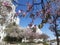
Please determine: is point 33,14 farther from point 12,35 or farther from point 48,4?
point 12,35

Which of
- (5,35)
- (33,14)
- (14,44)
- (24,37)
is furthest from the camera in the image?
(24,37)

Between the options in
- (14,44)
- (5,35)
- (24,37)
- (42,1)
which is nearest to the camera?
(42,1)

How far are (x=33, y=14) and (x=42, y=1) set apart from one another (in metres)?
0.56

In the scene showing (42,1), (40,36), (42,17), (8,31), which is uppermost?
(42,1)

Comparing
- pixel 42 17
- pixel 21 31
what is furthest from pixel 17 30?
pixel 42 17

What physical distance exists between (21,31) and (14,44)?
21.2ft

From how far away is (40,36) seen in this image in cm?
4516

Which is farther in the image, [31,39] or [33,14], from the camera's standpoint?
[31,39]

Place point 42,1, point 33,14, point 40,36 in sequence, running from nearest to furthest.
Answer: point 42,1 → point 33,14 → point 40,36

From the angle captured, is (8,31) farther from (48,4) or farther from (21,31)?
(48,4)

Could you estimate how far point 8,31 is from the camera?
125 feet

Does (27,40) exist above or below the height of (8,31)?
below

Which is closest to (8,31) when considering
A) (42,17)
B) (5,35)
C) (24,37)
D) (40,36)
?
(5,35)

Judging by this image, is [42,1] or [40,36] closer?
[42,1]
